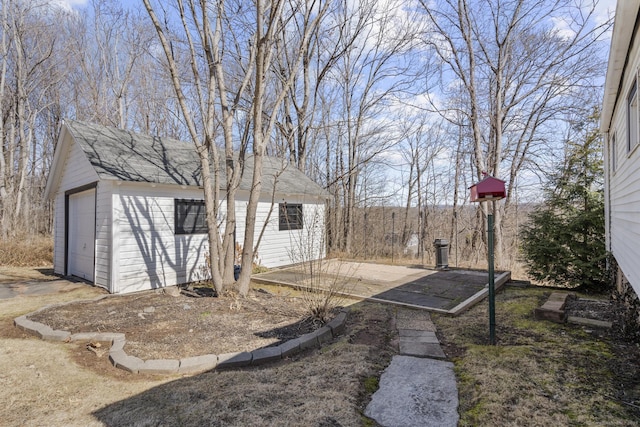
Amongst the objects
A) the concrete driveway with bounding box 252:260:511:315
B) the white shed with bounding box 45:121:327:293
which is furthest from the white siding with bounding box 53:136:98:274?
the concrete driveway with bounding box 252:260:511:315

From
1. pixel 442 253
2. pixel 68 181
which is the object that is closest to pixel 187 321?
pixel 68 181

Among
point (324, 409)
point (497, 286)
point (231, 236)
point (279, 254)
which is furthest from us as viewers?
point (279, 254)

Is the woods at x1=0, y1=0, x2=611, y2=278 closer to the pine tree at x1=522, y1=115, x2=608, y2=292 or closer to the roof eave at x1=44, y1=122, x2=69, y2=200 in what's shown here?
the roof eave at x1=44, y1=122, x2=69, y2=200

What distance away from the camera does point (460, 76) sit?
12.4 m

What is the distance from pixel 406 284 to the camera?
7.39 meters

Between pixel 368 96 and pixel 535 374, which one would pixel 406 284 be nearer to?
pixel 535 374

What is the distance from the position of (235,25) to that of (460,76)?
8.16 m

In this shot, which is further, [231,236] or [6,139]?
[6,139]

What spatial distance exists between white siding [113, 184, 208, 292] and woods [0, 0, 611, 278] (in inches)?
52.4

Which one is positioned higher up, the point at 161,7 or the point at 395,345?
the point at 161,7

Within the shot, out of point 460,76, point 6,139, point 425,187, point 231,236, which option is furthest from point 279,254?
point 6,139

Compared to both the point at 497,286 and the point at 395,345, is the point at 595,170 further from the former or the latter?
the point at 395,345

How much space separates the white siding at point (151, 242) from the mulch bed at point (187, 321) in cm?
117

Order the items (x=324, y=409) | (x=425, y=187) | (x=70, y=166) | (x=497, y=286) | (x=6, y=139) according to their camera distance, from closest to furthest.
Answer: (x=324, y=409)
(x=497, y=286)
(x=70, y=166)
(x=6, y=139)
(x=425, y=187)
